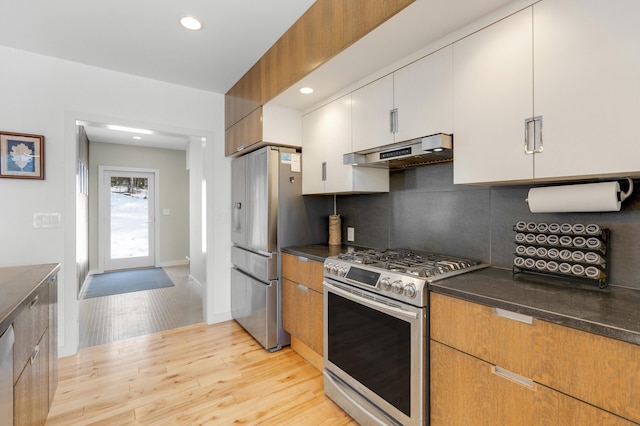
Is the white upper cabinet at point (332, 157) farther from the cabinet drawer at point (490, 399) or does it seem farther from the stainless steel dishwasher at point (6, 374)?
the stainless steel dishwasher at point (6, 374)

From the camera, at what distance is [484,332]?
4.00 feet

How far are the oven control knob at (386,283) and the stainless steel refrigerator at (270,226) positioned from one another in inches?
51.0

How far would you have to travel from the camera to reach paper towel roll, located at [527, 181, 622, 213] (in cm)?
124

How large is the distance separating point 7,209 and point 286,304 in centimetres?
239

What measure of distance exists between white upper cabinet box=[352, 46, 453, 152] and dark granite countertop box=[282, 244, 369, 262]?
2.65 feet

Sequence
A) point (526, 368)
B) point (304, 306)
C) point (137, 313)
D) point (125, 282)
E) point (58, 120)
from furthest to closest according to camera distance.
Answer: point (125, 282) → point (137, 313) → point (58, 120) → point (304, 306) → point (526, 368)

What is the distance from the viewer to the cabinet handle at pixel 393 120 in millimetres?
1873

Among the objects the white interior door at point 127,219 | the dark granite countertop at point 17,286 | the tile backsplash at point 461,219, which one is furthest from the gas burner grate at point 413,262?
the white interior door at point 127,219

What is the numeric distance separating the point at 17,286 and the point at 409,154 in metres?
2.17

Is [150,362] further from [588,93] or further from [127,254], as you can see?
[127,254]

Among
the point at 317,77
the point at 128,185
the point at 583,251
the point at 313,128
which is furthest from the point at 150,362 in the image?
the point at 128,185

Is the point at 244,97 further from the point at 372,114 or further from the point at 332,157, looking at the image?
the point at 372,114

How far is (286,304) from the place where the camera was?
265cm

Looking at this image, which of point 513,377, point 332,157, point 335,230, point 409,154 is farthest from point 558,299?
point 335,230
